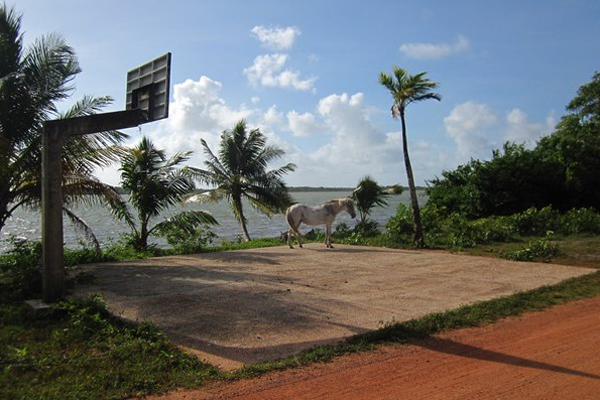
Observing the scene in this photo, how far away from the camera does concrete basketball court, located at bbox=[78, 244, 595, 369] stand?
589cm

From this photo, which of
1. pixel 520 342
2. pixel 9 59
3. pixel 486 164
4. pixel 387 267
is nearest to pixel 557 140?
pixel 486 164

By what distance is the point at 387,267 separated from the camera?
11.0m

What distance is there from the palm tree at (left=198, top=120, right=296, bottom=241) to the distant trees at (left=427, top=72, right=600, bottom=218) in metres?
7.95

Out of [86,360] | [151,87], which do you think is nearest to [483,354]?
[86,360]

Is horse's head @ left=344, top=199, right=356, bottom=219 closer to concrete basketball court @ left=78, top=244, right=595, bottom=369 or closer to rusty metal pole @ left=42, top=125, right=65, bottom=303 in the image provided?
concrete basketball court @ left=78, top=244, right=595, bottom=369

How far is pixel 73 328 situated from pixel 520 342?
17.7 feet

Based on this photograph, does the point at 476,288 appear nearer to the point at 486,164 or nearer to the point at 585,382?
the point at 585,382

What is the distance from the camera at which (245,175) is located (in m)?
20.8

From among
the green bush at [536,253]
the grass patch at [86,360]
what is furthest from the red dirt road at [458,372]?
the green bush at [536,253]

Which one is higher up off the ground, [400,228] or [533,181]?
[533,181]

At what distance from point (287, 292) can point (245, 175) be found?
516 inches

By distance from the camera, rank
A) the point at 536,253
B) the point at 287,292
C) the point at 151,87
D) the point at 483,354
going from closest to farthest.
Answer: the point at 483,354 < the point at 287,292 < the point at 151,87 < the point at 536,253

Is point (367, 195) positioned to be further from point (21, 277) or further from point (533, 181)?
point (21, 277)

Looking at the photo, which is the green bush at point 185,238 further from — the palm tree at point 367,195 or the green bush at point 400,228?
the palm tree at point 367,195
